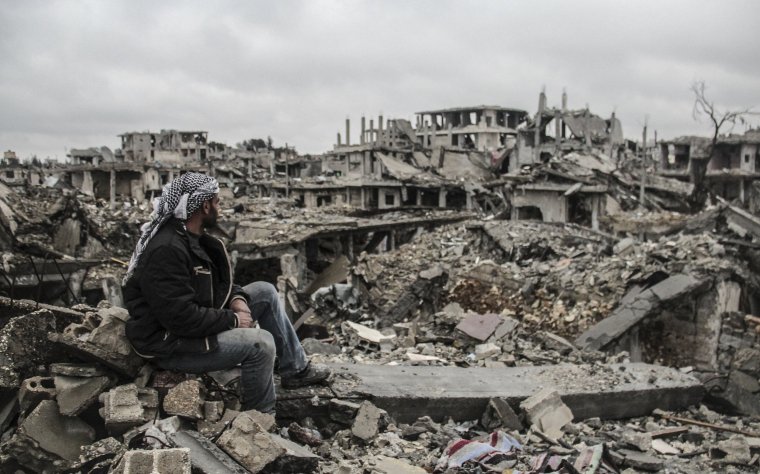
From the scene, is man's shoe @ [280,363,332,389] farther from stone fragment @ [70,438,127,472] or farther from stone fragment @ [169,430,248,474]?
stone fragment @ [70,438,127,472]

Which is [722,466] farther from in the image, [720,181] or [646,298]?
[720,181]

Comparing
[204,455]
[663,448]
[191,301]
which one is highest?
[191,301]

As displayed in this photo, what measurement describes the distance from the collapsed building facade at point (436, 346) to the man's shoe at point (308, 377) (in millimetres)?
80

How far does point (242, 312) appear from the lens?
135 inches

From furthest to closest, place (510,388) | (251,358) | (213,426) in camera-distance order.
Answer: (510,388) < (251,358) < (213,426)

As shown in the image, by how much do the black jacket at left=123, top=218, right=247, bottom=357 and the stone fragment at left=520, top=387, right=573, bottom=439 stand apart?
2273mm

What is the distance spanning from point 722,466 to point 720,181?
35.7 meters

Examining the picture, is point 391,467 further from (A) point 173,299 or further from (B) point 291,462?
(A) point 173,299

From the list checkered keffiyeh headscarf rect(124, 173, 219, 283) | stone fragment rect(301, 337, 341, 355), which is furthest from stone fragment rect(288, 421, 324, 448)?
stone fragment rect(301, 337, 341, 355)

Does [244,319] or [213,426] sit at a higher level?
[244,319]

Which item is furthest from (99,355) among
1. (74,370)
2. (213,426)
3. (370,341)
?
(370,341)

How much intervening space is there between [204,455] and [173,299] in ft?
2.50

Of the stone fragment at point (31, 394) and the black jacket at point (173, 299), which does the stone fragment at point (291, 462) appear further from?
the stone fragment at point (31, 394)

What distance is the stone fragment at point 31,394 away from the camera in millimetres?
3150
